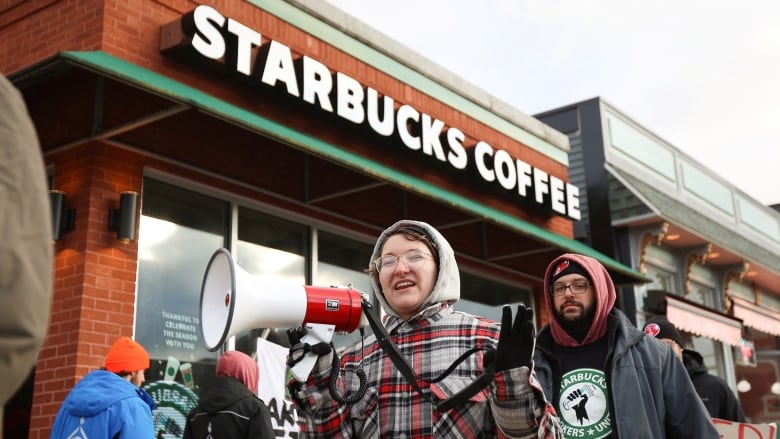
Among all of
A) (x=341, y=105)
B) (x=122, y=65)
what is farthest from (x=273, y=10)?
(x=122, y=65)

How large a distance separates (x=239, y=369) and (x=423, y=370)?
3.37 metres

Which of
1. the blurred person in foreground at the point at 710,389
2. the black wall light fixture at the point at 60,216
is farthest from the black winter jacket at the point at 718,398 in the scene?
the black wall light fixture at the point at 60,216

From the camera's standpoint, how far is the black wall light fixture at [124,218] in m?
Answer: 6.66

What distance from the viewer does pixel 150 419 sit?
5098mm

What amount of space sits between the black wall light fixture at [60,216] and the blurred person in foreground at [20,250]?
575 cm

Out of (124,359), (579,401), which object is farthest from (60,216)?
(579,401)

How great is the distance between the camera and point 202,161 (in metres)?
7.64

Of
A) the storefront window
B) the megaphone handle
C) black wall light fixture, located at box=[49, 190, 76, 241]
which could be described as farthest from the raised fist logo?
black wall light fixture, located at box=[49, 190, 76, 241]

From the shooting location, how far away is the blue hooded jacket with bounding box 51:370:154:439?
4.89 meters

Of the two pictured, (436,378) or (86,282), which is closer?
(436,378)

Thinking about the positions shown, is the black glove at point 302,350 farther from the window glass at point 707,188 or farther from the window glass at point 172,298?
the window glass at point 707,188

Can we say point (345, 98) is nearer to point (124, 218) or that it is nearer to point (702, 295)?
point (124, 218)

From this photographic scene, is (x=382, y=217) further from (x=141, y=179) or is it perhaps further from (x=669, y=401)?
(x=669, y=401)

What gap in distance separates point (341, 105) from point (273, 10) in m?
1.24
